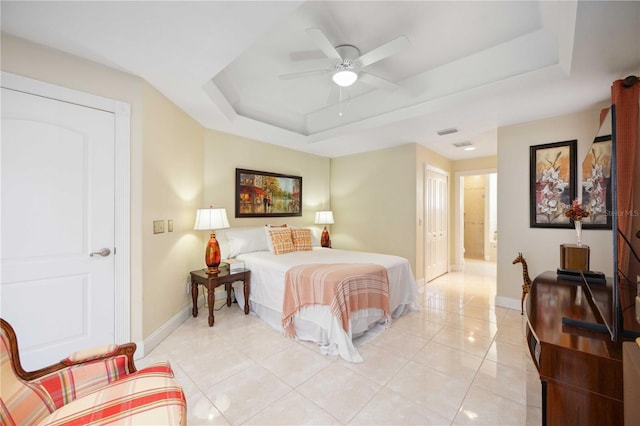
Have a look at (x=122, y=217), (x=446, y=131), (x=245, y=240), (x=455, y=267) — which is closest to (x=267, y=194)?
(x=245, y=240)

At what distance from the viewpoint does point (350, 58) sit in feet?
8.24

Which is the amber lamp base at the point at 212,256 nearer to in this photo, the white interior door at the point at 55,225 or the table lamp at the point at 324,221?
the white interior door at the point at 55,225

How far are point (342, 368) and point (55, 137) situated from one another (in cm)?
288

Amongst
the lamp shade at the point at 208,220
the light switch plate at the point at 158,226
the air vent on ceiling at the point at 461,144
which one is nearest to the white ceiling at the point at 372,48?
the air vent on ceiling at the point at 461,144

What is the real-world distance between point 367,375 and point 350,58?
2.79 meters

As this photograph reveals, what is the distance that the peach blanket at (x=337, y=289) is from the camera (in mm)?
2463

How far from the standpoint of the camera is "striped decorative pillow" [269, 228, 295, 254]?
12.2ft

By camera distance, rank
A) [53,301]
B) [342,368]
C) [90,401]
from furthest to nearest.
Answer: [342,368] → [53,301] → [90,401]

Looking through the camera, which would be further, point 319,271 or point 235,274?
point 235,274

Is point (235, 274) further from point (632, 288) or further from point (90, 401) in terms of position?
point (632, 288)

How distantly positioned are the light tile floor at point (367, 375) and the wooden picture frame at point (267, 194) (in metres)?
1.73

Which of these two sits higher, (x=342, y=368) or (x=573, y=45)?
(x=573, y=45)

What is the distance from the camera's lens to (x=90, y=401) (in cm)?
115

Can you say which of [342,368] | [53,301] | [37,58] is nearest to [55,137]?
[37,58]
